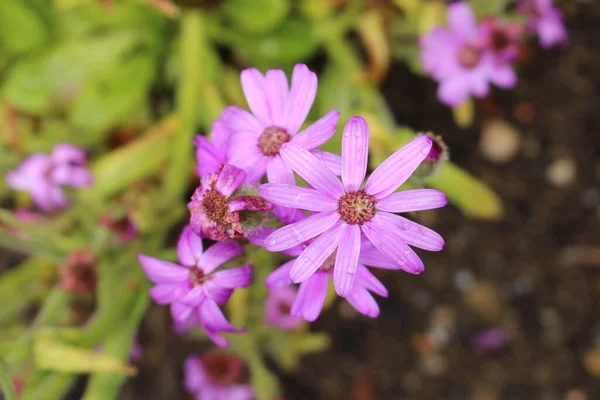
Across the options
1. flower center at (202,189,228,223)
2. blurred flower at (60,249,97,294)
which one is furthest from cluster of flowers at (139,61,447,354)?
blurred flower at (60,249,97,294)

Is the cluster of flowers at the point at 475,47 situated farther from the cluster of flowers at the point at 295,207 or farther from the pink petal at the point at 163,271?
the pink petal at the point at 163,271

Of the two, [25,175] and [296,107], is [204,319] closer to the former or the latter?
[296,107]

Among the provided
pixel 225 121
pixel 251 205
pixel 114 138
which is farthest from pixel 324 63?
pixel 251 205

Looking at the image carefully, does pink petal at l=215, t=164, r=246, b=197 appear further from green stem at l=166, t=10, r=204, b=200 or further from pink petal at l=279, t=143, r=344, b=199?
green stem at l=166, t=10, r=204, b=200

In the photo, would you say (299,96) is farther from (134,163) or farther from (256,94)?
(134,163)

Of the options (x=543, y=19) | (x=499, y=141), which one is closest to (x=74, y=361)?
(x=543, y=19)
